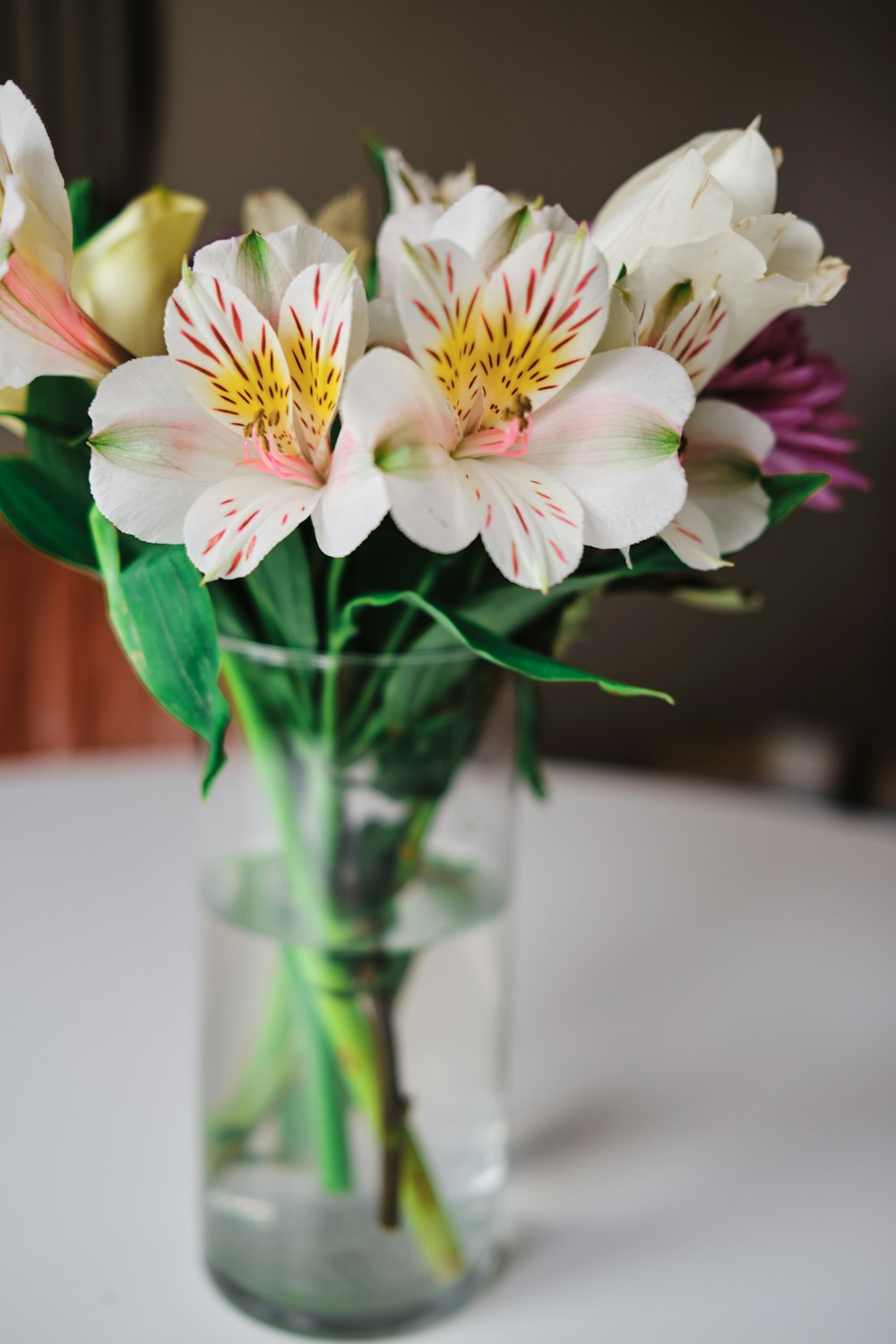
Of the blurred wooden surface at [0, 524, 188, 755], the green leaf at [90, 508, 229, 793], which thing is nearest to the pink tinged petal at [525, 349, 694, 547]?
the green leaf at [90, 508, 229, 793]

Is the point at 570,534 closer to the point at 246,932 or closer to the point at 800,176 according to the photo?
the point at 246,932

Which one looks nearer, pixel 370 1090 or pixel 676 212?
pixel 676 212

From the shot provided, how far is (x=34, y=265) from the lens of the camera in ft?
1.20

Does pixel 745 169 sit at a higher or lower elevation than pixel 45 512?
higher

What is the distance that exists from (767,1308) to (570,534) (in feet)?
1.09

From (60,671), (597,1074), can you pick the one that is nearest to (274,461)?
(597,1074)

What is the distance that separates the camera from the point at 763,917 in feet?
2.59

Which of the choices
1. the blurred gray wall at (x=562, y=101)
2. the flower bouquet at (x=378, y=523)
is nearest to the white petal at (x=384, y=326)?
the flower bouquet at (x=378, y=523)

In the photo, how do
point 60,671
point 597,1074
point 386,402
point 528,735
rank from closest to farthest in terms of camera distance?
point 386,402 → point 528,735 → point 597,1074 → point 60,671

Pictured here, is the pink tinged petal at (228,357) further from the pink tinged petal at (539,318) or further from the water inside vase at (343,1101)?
the water inside vase at (343,1101)

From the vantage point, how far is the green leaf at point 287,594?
0.42 metres

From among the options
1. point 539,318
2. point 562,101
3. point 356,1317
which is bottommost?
point 356,1317

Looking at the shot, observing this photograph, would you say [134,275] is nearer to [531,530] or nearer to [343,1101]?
[531,530]

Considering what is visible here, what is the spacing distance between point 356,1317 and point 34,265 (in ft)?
1.22
